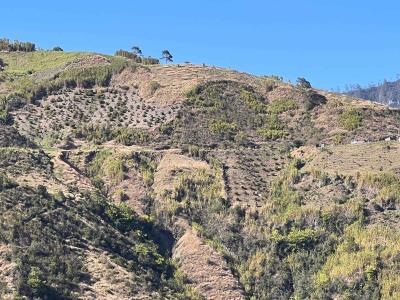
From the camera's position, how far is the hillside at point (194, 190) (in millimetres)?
50969

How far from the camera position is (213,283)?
53.2 m

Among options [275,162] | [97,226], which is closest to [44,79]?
[275,162]

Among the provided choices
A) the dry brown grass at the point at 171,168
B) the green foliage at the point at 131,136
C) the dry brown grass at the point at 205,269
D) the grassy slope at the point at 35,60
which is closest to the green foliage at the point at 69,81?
the grassy slope at the point at 35,60

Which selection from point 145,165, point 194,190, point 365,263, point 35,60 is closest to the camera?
point 365,263

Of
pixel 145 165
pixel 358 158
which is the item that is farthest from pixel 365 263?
pixel 145 165

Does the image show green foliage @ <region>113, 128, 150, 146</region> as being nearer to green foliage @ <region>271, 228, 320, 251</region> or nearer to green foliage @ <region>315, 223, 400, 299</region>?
green foliage @ <region>271, 228, 320, 251</region>

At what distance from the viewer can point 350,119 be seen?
261ft

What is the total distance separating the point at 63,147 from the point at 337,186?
27270 mm

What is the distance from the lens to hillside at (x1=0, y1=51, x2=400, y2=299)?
51.0m

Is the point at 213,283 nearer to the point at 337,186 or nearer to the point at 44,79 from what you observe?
the point at 337,186

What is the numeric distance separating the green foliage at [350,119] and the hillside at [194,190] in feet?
0.56

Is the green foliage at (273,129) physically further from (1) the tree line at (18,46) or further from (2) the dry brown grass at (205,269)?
(1) the tree line at (18,46)

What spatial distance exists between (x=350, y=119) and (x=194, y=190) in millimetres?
23678

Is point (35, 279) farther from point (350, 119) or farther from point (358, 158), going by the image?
point (350, 119)
